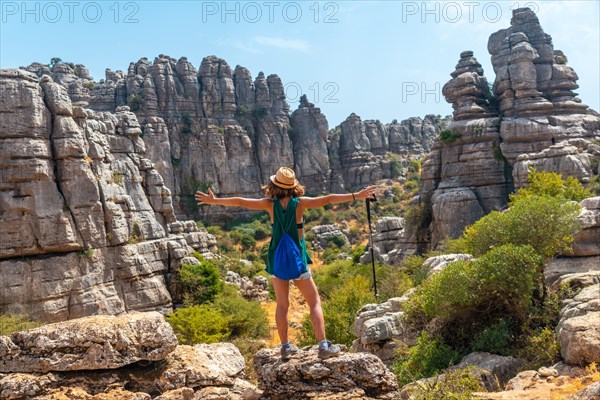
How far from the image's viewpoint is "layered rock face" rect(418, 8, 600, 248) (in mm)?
28344

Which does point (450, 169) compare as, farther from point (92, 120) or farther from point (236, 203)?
point (236, 203)

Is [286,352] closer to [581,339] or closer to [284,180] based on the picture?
[284,180]

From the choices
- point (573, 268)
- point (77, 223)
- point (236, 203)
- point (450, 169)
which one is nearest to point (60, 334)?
point (236, 203)

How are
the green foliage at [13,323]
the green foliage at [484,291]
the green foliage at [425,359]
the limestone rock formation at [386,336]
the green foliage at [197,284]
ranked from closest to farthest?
the green foliage at [425,359] < the green foliage at [484,291] < the limestone rock formation at [386,336] < the green foliage at [13,323] < the green foliage at [197,284]

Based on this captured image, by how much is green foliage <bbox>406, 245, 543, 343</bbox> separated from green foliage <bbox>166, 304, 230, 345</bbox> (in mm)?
9562

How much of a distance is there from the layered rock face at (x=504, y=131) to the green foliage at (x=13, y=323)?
20.0 meters

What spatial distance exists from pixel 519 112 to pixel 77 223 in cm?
2506

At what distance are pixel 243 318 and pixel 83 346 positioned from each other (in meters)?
16.8

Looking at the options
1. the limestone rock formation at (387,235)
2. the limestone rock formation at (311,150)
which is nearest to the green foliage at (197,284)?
the limestone rock formation at (387,235)

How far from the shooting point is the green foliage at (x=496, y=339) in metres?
9.18

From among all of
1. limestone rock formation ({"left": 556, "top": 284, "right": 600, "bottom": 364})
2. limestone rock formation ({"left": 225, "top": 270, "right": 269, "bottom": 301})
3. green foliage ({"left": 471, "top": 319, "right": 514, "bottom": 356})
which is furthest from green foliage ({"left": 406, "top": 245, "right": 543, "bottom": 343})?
limestone rock formation ({"left": 225, "top": 270, "right": 269, "bottom": 301})

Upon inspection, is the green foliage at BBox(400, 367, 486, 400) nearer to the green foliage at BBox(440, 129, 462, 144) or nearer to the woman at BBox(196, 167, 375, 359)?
the woman at BBox(196, 167, 375, 359)

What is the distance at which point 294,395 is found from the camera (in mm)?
4695

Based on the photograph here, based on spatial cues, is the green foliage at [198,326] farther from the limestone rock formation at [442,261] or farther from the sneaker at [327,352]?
the sneaker at [327,352]
